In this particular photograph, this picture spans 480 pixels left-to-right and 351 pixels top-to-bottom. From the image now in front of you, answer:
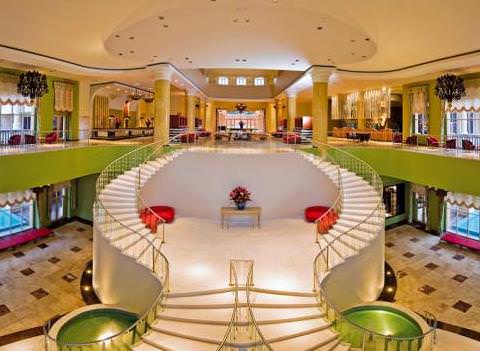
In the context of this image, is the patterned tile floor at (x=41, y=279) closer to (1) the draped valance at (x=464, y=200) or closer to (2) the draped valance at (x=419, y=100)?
(1) the draped valance at (x=464, y=200)

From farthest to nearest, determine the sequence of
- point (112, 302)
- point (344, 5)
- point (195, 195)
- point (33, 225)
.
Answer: point (33, 225)
point (195, 195)
point (112, 302)
point (344, 5)

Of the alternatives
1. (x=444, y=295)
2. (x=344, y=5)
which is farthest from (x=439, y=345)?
(x=344, y=5)

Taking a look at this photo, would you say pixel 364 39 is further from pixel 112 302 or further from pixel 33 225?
pixel 33 225

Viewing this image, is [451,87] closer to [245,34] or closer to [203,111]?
[245,34]

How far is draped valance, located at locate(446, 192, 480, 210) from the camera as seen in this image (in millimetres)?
14745

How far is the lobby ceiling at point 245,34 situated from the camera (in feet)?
26.3

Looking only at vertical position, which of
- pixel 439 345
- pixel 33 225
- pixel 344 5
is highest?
pixel 344 5

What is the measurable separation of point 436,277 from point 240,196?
741cm

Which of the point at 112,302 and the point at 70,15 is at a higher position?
the point at 70,15

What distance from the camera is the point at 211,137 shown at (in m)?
23.0

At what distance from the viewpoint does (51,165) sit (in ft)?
41.6

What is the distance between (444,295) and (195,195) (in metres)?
9.42

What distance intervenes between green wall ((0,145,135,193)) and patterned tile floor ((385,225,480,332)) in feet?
41.2

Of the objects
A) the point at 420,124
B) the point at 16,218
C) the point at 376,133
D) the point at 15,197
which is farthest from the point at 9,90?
the point at 420,124
